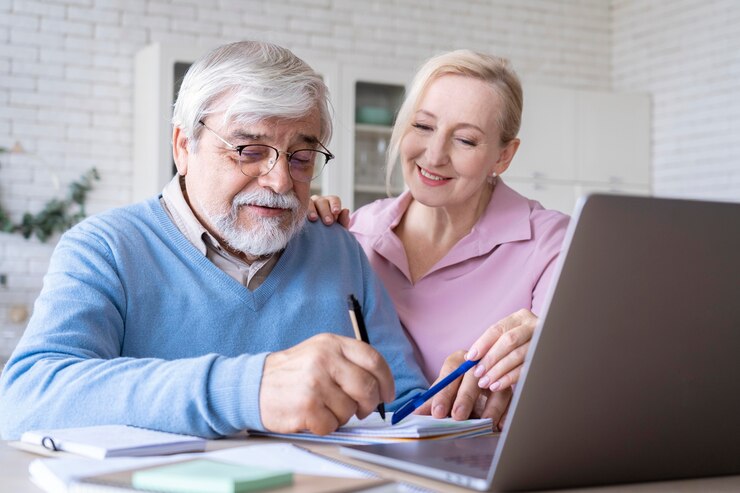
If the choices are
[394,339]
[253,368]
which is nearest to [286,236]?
[394,339]

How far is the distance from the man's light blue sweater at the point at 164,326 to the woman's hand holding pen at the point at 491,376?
272mm

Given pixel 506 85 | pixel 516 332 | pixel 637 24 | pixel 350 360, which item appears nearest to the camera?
pixel 350 360

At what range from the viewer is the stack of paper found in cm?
133

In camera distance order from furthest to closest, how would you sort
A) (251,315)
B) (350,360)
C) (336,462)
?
(251,315) < (350,360) < (336,462)

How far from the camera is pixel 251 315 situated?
6.12 ft

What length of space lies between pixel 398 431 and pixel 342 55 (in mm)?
4858

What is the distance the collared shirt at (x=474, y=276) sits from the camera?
2.30 meters

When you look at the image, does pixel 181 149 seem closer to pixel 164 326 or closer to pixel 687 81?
pixel 164 326

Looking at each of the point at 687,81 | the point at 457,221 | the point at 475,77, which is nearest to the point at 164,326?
the point at 457,221

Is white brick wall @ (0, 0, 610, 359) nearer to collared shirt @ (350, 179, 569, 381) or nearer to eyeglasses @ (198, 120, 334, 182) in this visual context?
collared shirt @ (350, 179, 569, 381)

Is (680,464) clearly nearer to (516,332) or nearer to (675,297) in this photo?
(675,297)

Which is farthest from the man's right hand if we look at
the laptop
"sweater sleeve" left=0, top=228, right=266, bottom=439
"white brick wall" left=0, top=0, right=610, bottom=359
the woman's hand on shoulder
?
"white brick wall" left=0, top=0, right=610, bottom=359

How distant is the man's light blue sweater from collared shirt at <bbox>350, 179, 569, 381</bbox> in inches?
7.8

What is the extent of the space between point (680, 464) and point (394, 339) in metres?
1.01
